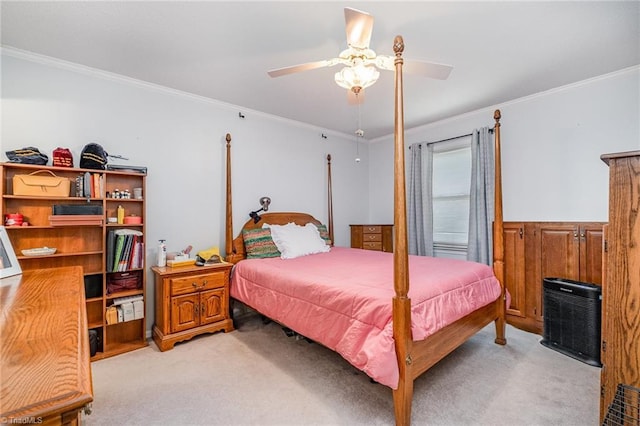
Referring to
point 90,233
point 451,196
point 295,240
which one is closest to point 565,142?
point 451,196

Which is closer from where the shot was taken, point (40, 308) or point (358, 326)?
point (40, 308)

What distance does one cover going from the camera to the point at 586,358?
91.7 inches

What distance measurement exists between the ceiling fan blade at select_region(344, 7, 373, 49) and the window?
8.59ft

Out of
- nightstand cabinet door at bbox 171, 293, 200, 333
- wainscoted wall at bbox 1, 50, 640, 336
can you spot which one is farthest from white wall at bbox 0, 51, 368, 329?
nightstand cabinet door at bbox 171, 293, 200, 333

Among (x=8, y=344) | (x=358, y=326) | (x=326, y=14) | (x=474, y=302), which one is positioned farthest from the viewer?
(x=474, y=302)

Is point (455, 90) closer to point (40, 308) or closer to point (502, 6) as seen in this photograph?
point (502, 6)

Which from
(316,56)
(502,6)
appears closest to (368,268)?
(316,56)

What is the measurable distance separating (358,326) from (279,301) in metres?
0.84

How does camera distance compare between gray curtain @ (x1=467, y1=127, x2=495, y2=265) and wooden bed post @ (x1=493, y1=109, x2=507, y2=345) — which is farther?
gray curtain @ (x1=467, y1=127, x2=495, y2=265)

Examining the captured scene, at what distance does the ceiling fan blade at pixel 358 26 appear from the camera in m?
1.48

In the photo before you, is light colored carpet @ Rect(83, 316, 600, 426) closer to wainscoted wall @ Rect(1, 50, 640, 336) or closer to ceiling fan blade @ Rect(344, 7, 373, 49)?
wainscoted wall @ Rect(1, 50, 640, 336)

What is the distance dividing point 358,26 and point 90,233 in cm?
272

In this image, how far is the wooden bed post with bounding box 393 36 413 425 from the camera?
5.14 ft

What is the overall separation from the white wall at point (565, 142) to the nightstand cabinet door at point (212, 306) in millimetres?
3397
